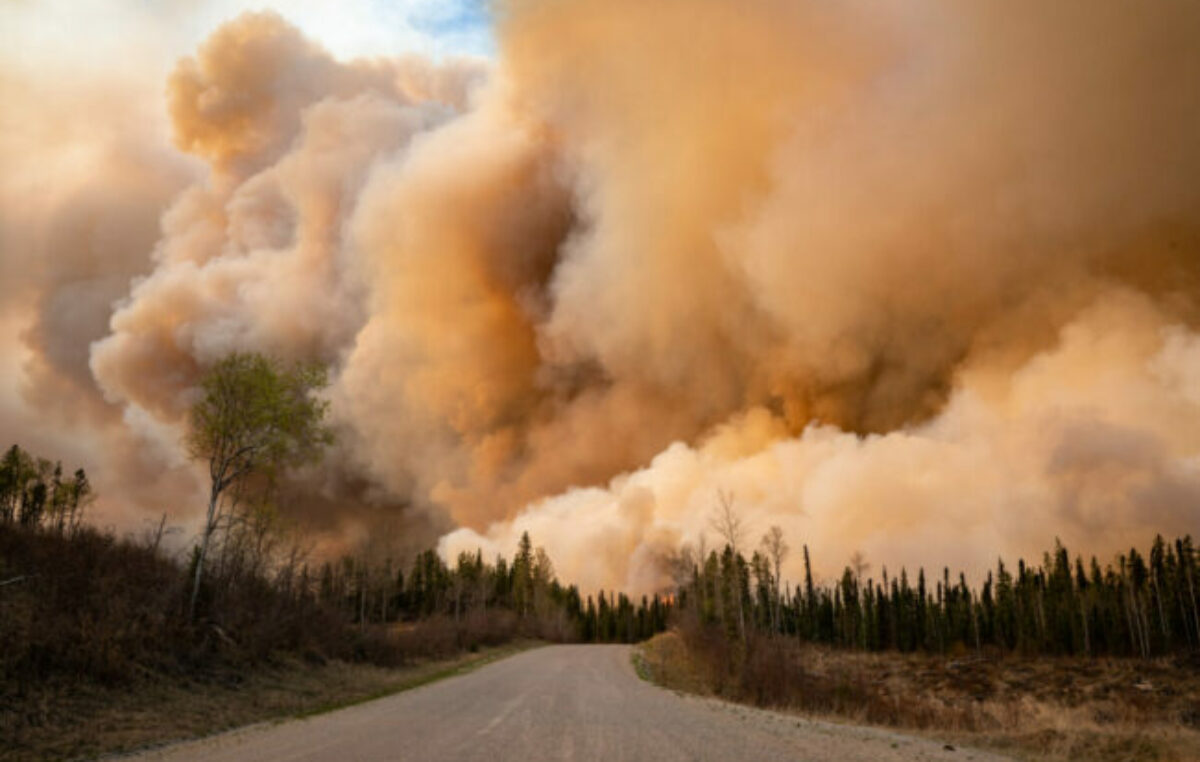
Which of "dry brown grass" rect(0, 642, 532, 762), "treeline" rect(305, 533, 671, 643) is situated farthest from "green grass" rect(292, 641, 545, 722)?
"treeline" rect(305, 533, 671, 643)

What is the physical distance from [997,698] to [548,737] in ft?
134

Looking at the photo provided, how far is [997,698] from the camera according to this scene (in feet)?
133

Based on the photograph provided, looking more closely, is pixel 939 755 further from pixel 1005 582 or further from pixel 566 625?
pixel 1005 582

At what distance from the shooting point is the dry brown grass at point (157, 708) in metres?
10.4

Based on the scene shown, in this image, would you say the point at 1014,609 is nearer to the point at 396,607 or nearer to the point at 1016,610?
the point at 1016,610

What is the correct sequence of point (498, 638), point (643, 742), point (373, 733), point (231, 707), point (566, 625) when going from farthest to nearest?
point (566, 625)
point (498, 638)
point (231, 707)
point (373, 733)
point (643, 742)

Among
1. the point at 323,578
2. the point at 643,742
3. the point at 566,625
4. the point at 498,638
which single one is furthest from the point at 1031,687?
the point at 566,625

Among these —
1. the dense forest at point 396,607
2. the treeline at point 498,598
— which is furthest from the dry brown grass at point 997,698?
the treeline at point 498,598

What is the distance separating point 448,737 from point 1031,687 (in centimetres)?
5314

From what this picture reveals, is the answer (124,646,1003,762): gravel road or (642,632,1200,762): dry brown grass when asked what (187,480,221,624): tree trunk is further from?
(642,632,1200,762): dry brown grass

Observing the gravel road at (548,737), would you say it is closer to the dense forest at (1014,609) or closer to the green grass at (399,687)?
the green grass at (399,687)

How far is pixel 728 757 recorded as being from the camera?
8859mm

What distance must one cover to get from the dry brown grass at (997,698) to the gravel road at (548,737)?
3.25 metres

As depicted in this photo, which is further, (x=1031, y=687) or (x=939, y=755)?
(x=1031, y=687)
